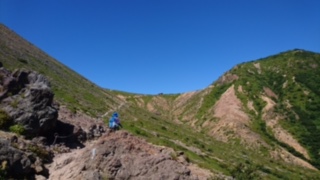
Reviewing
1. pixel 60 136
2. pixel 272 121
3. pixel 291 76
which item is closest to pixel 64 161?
pixel 60 136

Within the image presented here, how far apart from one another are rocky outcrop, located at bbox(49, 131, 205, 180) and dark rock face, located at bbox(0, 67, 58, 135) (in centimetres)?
405

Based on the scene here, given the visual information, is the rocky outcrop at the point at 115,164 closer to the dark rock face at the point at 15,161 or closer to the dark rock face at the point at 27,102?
the dark rock face at the point at 15,161

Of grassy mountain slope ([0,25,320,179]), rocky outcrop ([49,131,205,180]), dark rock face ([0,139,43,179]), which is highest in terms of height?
grassy mountain slope ([0,25,320,179])

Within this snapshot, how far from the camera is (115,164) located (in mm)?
25531

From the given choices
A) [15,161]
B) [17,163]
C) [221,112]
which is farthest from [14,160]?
[221,112]

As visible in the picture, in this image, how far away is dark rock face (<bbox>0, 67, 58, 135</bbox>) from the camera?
3025cm

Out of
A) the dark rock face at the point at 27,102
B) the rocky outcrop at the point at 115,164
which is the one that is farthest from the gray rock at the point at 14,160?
the dark rock face at the point at 27,102

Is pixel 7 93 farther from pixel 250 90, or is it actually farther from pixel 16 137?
pixel 250 90

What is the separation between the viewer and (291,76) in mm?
131750

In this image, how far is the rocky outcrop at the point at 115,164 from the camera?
82.3 feet

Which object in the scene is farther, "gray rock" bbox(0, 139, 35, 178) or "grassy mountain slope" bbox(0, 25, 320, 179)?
"grassy mountain slope" bbox(0, 25, 320, 179)

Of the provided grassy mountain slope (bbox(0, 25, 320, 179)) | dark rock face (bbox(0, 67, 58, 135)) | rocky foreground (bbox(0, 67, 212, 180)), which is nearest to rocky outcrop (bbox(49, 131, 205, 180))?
rocky foreground (bbox(0, 67, 212, 180))

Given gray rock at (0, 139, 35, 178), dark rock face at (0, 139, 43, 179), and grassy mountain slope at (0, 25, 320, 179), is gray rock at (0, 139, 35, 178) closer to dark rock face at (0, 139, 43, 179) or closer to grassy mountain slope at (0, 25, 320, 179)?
dark rock face at (0, 139, 43, 179)

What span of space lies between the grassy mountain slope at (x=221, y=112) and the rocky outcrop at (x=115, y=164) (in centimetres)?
2196
